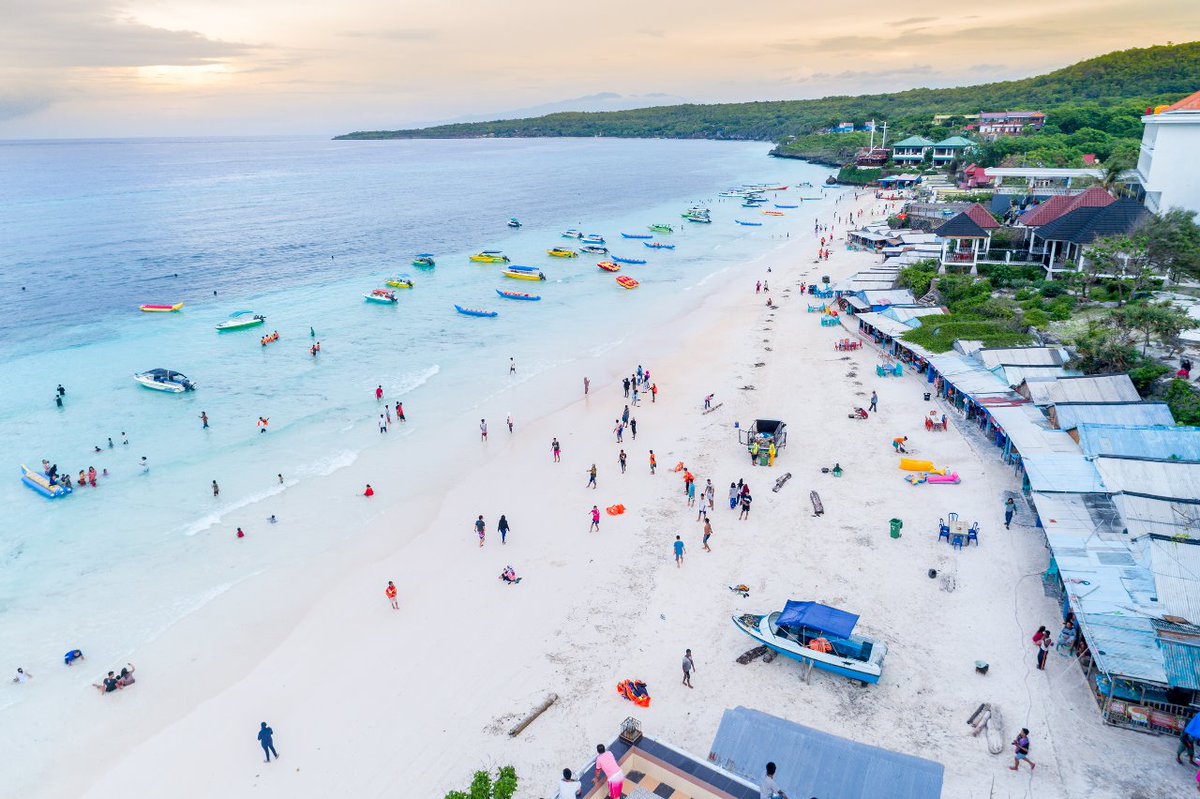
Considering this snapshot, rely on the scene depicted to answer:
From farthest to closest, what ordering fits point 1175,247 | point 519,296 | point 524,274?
point 524,274
point 519,296
point 1175,247

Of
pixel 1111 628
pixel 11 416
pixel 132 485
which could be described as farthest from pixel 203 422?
pixel 1111 628

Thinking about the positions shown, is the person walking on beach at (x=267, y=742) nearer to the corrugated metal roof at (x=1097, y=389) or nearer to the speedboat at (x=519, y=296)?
the corrugated metal roof at (x=1097, y=389)

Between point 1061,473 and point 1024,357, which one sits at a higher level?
point 1024,357

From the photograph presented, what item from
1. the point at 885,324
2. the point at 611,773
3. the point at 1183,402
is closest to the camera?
the point at 611,773

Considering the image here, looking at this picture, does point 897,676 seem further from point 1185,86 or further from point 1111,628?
point 1185,86

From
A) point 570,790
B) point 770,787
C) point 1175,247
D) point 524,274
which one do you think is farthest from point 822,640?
point 524,274

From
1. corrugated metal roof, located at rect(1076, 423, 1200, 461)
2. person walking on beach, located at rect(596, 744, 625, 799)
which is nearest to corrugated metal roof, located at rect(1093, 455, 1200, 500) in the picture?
corrugated metal roof, located at rect(1076, 423, 1200, 461)

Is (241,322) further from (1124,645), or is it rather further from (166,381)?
(1124,645)

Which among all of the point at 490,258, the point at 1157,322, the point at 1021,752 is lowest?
the point at 1021,752
